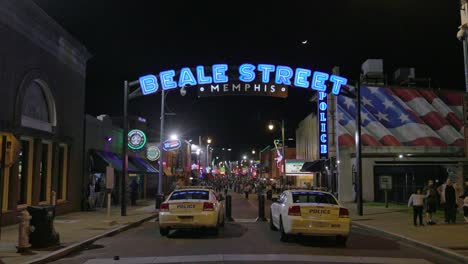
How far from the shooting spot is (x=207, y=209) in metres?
16.0

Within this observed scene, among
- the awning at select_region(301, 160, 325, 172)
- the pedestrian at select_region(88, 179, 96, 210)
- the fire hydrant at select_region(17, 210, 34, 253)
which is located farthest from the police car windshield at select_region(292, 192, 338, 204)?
the awning at select_region(301, 160, 325, 172)

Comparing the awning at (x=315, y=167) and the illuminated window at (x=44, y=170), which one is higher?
the awning at (x=315, y=167)

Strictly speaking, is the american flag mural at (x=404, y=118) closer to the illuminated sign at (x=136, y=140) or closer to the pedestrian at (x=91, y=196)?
the illuminated sign at (x=136, y=140)

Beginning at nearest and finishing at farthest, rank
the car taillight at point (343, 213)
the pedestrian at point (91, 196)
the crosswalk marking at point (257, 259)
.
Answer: the crosswalk marking at point (257, 259), the car taillight at point (343, 213), the pedestrian at point (91, 196)

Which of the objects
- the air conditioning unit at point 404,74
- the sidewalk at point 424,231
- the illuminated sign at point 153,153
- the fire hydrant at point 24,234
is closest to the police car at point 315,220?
the sidewalk at point 424,231

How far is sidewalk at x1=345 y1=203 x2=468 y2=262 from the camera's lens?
13.4 m

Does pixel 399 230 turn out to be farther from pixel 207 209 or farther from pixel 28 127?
pixel 28 127

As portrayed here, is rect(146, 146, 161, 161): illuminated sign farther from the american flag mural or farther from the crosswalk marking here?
the crosswalk marking

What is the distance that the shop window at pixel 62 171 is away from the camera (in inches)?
907

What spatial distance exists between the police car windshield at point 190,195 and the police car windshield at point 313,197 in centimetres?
320

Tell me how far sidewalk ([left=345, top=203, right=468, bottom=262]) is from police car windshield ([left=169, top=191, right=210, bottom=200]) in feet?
19.5

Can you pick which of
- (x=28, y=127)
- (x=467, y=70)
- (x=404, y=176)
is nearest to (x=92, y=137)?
(x=28, y=127)

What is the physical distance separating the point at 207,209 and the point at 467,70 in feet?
28.2

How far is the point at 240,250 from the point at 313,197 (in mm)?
3426
